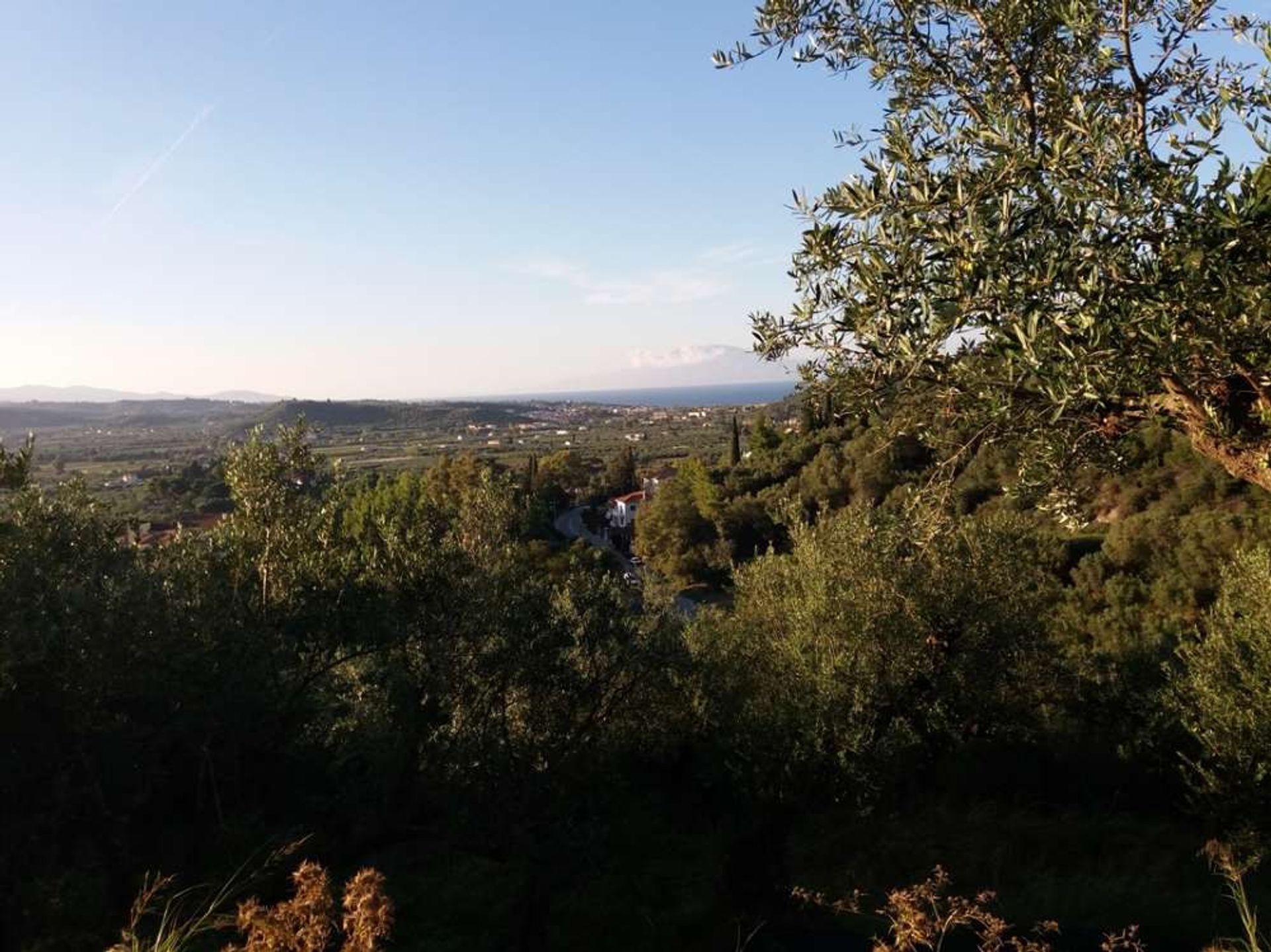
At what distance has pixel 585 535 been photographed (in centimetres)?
8744

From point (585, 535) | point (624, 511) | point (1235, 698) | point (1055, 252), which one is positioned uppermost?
point (1055, 252)

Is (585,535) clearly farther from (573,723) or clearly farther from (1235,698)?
(1235,698)

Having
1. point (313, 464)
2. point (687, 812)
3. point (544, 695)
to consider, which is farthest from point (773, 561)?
point (313, 464)

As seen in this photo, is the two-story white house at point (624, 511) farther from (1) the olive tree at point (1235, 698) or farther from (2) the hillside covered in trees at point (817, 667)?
(1) the olive tree at point (1235, 698)

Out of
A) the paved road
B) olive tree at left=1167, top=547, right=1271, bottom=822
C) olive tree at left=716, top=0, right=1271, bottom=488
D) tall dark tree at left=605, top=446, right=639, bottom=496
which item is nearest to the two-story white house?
the paved road

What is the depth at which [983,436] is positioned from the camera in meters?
6.46

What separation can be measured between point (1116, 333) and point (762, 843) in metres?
14.1

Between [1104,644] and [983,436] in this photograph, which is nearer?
[983,436]

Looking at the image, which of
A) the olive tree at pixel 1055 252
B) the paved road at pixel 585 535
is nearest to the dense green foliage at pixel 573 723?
the olive tree at pixel 1055 252

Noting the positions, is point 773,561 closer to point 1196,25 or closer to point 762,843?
point 762,843

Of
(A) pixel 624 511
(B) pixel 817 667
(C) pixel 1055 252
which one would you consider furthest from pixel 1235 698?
(A) pixel 624 511

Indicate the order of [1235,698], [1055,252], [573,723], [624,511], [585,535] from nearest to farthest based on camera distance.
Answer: [1055,252] < [573,723] < [1235,698] < [585,535] < [624,511]

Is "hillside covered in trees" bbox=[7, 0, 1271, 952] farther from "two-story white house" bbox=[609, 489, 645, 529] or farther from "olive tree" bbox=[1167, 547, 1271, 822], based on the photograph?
"two-story white house" bbox=[609, 489, 645, 529]

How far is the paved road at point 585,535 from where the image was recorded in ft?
192
